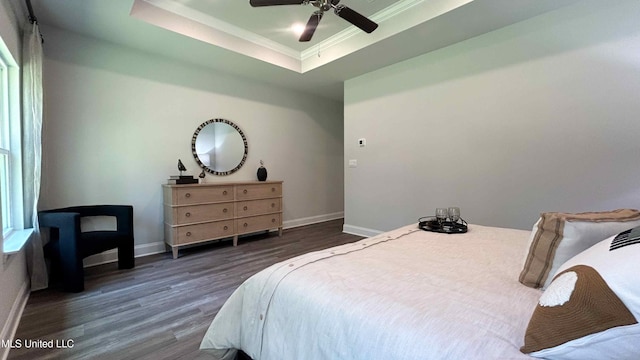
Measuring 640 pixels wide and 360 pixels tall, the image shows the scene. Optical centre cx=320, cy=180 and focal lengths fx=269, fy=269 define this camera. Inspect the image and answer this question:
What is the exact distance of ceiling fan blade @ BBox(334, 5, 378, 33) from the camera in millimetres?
2123

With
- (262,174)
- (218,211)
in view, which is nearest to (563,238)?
(218,211)

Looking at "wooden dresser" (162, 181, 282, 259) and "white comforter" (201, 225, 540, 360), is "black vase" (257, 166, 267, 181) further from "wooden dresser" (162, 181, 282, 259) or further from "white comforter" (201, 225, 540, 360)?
"white comforter" (201, 225, 540, 360)

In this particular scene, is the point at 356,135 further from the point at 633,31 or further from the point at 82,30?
the point at 82,30

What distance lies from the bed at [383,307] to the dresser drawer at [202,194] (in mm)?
2338

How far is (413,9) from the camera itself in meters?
2.76

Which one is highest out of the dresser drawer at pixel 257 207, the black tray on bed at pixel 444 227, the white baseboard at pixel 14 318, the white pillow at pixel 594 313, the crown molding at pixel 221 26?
the crown molding at pixel 221 26

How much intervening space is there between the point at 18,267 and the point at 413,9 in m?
4.09

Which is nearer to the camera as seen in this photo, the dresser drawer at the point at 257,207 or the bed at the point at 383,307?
the bed at the point at 383,307

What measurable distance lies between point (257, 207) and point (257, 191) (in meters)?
0.24

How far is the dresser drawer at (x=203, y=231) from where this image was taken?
323 cm

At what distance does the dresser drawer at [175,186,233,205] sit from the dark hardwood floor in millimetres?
671

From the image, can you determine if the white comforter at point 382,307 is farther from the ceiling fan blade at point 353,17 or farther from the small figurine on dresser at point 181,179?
the small figurine on dresser at point 181,179

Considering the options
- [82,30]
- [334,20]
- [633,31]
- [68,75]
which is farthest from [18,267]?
[633,31]

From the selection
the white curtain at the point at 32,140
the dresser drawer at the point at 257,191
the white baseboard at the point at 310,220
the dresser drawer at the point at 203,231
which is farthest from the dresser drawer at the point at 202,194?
the white baseboard at the point at 310,220
